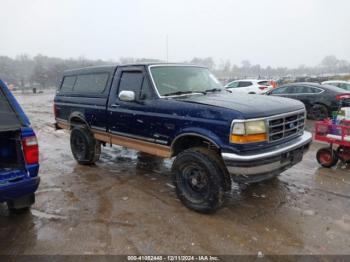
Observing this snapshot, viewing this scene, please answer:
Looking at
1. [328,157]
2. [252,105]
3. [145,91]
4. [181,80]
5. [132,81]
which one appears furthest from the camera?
[328,157]

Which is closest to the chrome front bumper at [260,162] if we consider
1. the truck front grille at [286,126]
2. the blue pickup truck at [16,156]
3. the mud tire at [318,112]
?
the truck front grille at [286,126]

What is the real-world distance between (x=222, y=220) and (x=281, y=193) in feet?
4.41

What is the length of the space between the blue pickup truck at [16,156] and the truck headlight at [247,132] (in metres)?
2.37

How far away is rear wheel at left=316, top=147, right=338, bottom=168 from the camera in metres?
5.68

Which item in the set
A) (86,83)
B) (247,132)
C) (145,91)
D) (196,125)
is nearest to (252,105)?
(247,132)

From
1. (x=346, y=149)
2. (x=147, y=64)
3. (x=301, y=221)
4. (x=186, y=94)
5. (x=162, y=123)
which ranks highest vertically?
(x=147, y=64)

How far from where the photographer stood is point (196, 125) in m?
3.84

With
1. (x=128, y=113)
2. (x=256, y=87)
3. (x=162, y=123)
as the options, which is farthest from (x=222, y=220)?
(x=256, y=87)

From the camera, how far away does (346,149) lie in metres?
5.69

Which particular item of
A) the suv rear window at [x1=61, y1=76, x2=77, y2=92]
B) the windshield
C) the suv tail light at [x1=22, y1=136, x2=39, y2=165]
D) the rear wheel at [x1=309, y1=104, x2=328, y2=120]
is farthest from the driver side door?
the rear wheel at [x1=309, y1=104, x2=328, y2=120]

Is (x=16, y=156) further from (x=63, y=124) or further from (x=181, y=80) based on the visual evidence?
(x=63, y=124)

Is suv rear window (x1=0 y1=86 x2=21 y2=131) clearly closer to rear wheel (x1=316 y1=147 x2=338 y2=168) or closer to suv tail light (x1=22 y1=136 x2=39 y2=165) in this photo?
suv tail light (x1=22 y1=136 x2=39 y2=165)

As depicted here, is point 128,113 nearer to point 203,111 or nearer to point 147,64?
point 147,64

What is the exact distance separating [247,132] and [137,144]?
2036 mm
